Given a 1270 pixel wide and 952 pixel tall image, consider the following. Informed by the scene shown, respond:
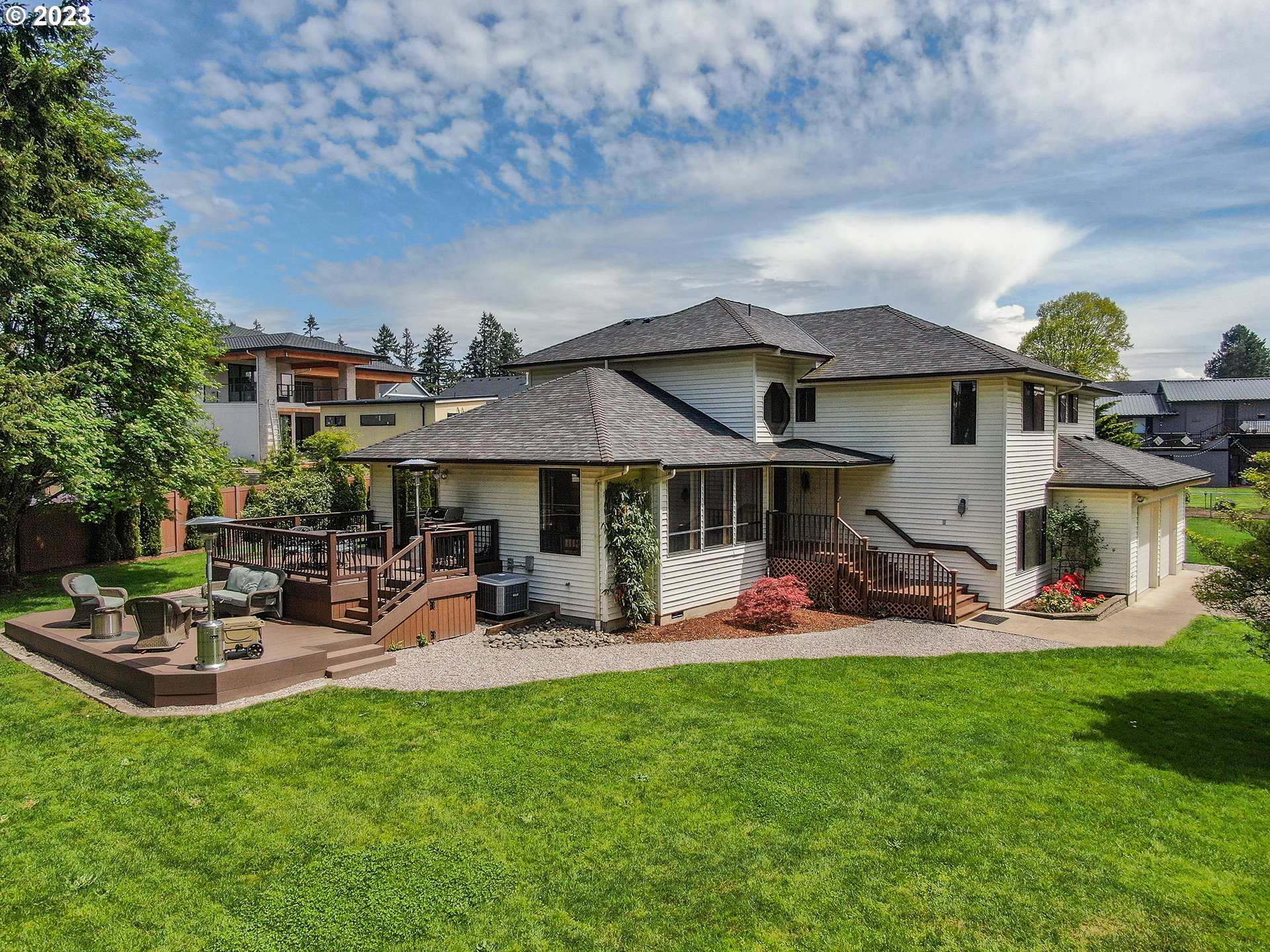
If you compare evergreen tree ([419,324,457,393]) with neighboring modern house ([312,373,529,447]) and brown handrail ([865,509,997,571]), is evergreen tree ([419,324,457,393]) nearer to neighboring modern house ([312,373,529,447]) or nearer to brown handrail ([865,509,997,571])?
neighboring modern house ([312,373,529,447])

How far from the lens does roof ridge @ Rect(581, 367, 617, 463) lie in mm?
13180

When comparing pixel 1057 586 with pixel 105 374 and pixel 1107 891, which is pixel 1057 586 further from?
pixel 105 374

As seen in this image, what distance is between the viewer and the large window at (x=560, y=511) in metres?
13.9

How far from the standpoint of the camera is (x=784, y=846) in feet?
19.4

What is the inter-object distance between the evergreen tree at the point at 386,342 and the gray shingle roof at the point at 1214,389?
94.1 m

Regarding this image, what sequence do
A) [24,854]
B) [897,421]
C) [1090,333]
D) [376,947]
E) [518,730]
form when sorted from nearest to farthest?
[376,947]
[24,854]
[518,730]
[897,421]
[1090,333]

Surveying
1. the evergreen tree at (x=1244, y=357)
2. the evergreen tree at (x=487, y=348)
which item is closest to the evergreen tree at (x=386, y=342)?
the evergreen tree at (x=487, y=348)

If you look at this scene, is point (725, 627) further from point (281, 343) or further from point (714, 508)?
point (281, 343)

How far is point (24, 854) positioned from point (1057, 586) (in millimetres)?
18004

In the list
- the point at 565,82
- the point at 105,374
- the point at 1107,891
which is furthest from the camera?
the point at 105,374

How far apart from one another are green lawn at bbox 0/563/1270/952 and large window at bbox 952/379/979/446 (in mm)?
7208

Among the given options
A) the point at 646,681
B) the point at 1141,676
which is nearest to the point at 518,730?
the point at 646,681

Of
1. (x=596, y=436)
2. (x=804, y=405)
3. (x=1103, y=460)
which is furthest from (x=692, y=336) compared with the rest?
(x=1103, y=460)

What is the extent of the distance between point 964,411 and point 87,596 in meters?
17.3
